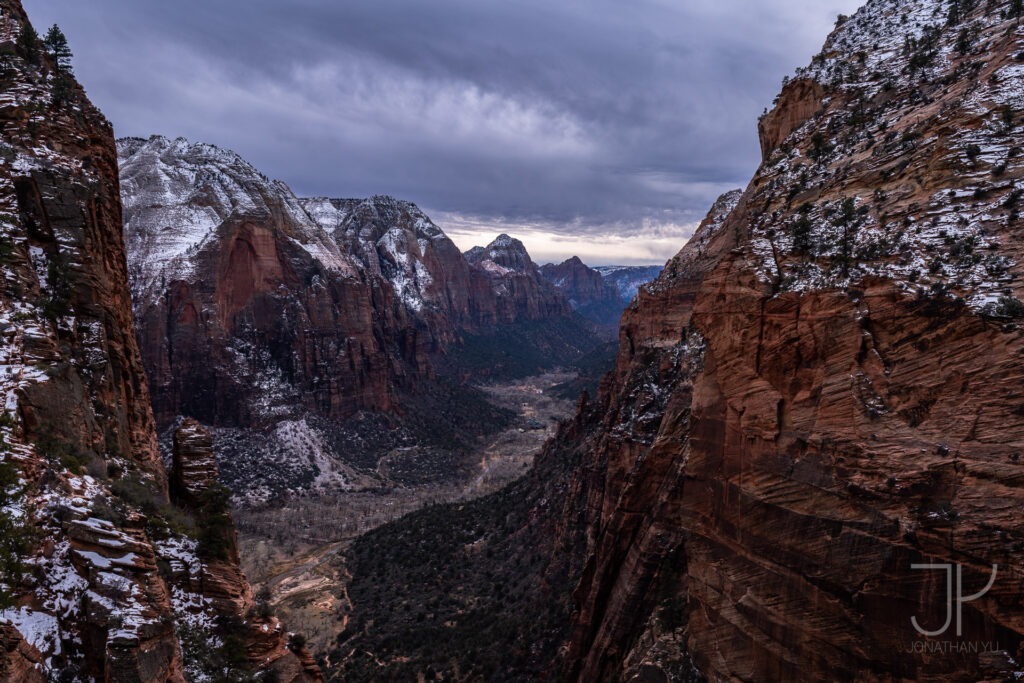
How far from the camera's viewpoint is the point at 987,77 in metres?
15.0

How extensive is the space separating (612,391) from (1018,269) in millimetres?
37232

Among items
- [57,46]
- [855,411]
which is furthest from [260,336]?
[855,411]

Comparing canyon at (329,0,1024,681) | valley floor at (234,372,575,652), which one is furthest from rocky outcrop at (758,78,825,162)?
valley floor at (234,372,575,652)

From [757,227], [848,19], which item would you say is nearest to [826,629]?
[757,227]

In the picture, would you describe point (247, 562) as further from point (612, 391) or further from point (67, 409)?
point (67, 409)

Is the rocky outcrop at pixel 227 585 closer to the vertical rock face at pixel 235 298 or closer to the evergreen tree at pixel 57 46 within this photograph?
the evergreen tree at pixel 57 46

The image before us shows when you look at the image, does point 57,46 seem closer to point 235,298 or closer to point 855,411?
point 855,411

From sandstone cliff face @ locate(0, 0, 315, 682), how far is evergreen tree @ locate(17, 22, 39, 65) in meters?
0.08

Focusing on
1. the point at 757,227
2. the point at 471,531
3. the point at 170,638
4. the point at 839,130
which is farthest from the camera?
the point at 471,531

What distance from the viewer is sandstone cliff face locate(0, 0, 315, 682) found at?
10383mm

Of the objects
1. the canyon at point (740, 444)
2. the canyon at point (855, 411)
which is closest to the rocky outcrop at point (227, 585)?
the canyon at point (740, 444)

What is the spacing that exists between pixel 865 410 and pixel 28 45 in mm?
34890

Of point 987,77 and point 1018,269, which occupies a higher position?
point 987,77

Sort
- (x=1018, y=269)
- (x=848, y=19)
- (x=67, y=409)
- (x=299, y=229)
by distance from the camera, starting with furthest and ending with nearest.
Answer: (x=299, y=229) < (x=848, y=19) < (x=67, y=409) < (x=1018, y=269)
